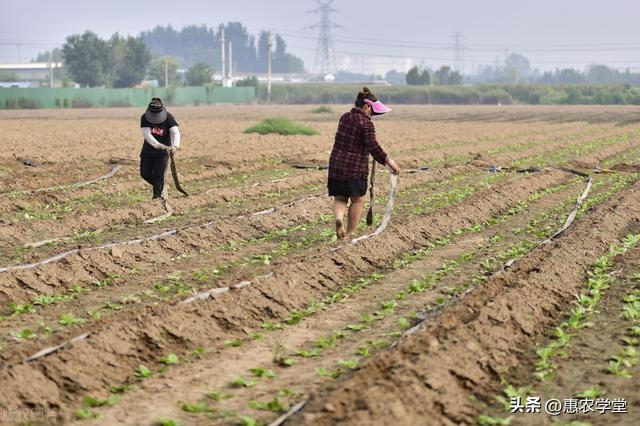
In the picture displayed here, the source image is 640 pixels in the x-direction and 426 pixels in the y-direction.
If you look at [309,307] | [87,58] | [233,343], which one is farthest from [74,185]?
[87,58]

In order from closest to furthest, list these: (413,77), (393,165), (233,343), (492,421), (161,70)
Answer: (492,421) < (233,343) < (393,165) < (413,77) < (161,70)

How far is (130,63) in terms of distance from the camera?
112 metres

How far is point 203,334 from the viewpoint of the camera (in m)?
7.73

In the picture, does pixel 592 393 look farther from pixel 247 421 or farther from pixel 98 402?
pixel 98 402

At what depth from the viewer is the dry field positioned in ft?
20.3

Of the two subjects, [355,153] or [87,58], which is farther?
[87,58]

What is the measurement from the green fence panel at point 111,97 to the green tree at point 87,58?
2043 centimetres

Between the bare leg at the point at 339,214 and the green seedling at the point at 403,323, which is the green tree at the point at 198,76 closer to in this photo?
the bare leg at the point at 339,214

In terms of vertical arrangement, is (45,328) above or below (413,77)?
below

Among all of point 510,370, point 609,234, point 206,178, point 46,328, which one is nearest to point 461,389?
point 510,370

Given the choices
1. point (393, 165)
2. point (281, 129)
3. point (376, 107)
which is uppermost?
point (376, 107)

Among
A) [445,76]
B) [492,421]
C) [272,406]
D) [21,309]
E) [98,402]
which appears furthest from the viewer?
[445,76]

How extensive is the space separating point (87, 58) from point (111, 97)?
3082 cm

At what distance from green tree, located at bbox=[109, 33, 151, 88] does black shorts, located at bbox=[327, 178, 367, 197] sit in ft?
338
